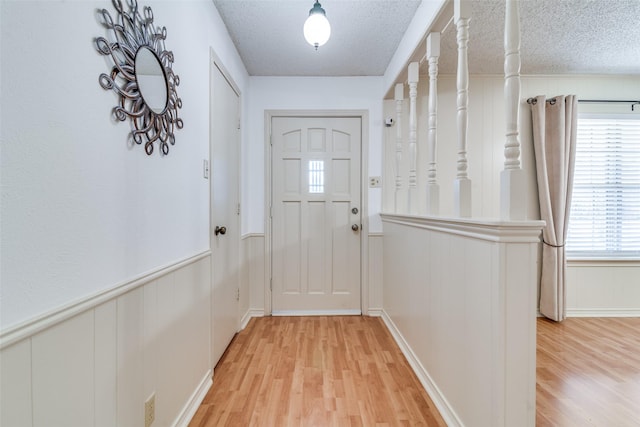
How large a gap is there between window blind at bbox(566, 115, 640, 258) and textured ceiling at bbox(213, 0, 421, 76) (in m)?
2.22

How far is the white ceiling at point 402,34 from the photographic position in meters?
1.97

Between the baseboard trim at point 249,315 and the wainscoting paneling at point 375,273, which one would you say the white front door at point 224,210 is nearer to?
the baseboard trim at point 249,315

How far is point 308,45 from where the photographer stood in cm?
242

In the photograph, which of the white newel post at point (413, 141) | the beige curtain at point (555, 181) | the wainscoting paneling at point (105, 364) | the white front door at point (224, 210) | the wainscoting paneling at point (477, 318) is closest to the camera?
the wainscoting paneling at point (105, 364)

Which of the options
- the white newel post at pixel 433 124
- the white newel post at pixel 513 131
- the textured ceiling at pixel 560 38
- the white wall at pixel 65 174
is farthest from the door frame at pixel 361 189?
the white newel post at pixel 513 131

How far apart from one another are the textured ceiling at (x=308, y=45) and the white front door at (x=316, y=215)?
497 millimetres

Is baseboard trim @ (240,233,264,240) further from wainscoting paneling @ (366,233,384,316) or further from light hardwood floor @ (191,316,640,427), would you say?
wainscoting paneling @ (366,233,384,316)

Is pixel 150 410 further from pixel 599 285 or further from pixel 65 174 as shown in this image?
pixel 599 285

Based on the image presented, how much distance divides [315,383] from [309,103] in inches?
96.4

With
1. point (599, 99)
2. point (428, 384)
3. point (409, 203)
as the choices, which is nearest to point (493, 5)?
point (409, 203)

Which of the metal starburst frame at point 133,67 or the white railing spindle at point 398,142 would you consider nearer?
the metal starburst frame at point 133,67

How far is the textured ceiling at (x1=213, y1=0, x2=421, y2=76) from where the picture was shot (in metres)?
1.97

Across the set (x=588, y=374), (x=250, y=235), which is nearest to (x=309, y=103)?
(x=250, y=235)

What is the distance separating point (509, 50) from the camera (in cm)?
108
